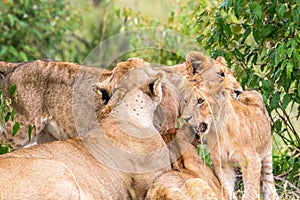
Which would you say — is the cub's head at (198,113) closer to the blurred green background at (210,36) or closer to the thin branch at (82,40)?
the blurred green background at (210,36)

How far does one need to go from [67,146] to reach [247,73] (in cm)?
190

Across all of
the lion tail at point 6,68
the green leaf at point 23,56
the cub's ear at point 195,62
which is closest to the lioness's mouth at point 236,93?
the cub's ear at point 195,62

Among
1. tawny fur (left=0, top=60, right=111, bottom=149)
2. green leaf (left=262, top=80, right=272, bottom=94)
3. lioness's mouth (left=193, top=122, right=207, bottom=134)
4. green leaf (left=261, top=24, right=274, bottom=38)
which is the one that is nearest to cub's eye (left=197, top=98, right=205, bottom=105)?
lioness's mouth (left=193, top=122, right=207, bottom=134)

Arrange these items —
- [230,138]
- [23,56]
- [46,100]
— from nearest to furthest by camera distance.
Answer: [230,138] → [46,100] → [23,56]

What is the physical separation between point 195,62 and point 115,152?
824 millimetres

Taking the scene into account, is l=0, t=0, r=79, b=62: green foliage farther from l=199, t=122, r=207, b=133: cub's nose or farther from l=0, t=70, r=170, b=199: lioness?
l=199, t=122, r=207, b=133: cub's nose

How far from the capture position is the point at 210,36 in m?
6.56

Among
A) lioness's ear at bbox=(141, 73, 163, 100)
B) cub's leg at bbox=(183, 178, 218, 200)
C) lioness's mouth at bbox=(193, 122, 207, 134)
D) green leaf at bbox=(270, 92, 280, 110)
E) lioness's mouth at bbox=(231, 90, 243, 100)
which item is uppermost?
lioness's ear at bbox=(141, 73, 163, 100)

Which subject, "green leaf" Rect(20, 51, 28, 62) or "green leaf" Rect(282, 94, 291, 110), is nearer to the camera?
"green leaf" Rect(282, 94, 291, 110)

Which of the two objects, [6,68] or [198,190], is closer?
[198,190]

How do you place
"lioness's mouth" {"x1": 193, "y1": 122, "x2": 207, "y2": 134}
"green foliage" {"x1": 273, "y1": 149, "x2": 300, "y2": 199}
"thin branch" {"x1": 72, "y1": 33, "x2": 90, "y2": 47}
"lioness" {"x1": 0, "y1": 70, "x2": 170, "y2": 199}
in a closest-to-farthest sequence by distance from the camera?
"lioness" {"x1": 0, "y1": 70, "x2": 170, "y2": 199}, "lioness's mouth" {"x1": 193, "y1": 122, "x2": 207, "y2": 134}, "green foliage" {"x1": 273, "y1": 149, "x2": 300, "y2": 199}, "thin branch" {"x1": 72, "y1": 33, "x2": 90, "y2": 47}

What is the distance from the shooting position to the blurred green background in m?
6.23

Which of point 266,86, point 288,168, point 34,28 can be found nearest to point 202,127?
point 266,86

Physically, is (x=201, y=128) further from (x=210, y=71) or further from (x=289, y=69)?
(x=289, y=69)
